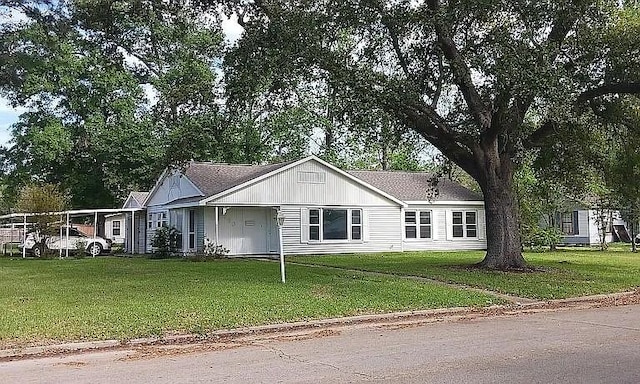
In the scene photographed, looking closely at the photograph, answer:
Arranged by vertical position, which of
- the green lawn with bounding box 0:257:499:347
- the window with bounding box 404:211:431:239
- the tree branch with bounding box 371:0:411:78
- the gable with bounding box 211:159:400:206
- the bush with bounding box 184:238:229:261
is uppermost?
the tree branch with bounding box 371:0:411:78

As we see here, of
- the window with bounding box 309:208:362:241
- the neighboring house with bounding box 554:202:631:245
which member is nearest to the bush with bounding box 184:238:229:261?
the window with bounding box 309:208:362:241

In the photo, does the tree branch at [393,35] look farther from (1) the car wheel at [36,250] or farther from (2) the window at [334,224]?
(1) the car wheel at [36,250]

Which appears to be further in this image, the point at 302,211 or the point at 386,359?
the point at 302,211

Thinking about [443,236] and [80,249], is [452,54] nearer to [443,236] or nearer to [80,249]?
[443,236]

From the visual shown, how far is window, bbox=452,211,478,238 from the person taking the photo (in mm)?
35000

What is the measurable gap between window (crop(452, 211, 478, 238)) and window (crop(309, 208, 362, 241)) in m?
5.97

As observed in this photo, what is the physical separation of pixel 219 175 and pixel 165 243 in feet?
13.2

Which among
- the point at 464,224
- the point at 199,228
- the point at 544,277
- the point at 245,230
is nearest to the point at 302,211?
the point at 245,230

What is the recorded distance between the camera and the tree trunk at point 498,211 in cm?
1984

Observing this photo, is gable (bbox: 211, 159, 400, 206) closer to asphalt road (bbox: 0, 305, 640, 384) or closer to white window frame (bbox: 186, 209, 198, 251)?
white window frame (bbox: 186, 209, 198, 251)

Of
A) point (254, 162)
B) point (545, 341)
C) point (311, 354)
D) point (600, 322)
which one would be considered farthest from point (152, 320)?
point (254, 162)

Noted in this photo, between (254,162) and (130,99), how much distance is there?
8304mm

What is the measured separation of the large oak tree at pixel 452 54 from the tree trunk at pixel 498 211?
0.32m

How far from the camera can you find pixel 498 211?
20.0m
